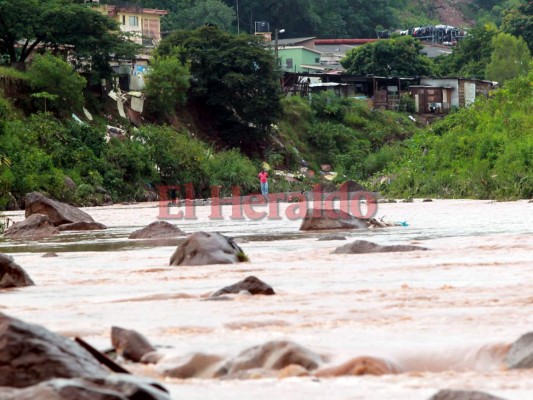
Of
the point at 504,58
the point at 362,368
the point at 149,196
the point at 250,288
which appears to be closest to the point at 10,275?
the point at 250,288

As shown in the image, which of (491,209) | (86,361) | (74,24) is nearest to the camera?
(86,361)

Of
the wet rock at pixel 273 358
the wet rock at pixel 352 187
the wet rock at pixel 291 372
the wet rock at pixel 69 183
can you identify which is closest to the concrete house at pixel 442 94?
the wet rock at pixel 352 187

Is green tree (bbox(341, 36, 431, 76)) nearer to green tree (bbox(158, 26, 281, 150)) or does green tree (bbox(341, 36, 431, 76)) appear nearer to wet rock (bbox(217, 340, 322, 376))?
green tree (bbox(158, 26, 281, 150))

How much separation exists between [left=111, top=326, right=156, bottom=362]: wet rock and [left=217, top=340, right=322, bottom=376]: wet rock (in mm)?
495

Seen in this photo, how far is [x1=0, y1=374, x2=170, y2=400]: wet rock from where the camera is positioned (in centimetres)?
370

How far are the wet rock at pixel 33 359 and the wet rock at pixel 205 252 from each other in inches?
234

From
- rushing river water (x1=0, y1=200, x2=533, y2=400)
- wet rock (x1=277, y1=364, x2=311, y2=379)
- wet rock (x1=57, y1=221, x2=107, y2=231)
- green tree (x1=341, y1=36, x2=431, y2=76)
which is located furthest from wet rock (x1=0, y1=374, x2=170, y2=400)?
green tree (x1=341, y1=36, x2=431, y2=76)

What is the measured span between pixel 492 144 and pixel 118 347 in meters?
24.1

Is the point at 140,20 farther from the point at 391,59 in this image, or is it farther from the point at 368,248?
the point at 368,248

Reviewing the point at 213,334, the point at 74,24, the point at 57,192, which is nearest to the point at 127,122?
the point at 74,24

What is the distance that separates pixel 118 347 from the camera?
5.36 m

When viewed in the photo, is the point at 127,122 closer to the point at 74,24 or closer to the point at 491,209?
the point at 74,24

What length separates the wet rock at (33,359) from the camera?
4.32m

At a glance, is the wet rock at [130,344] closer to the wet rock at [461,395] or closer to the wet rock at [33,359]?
the wet rock at [33,359]
